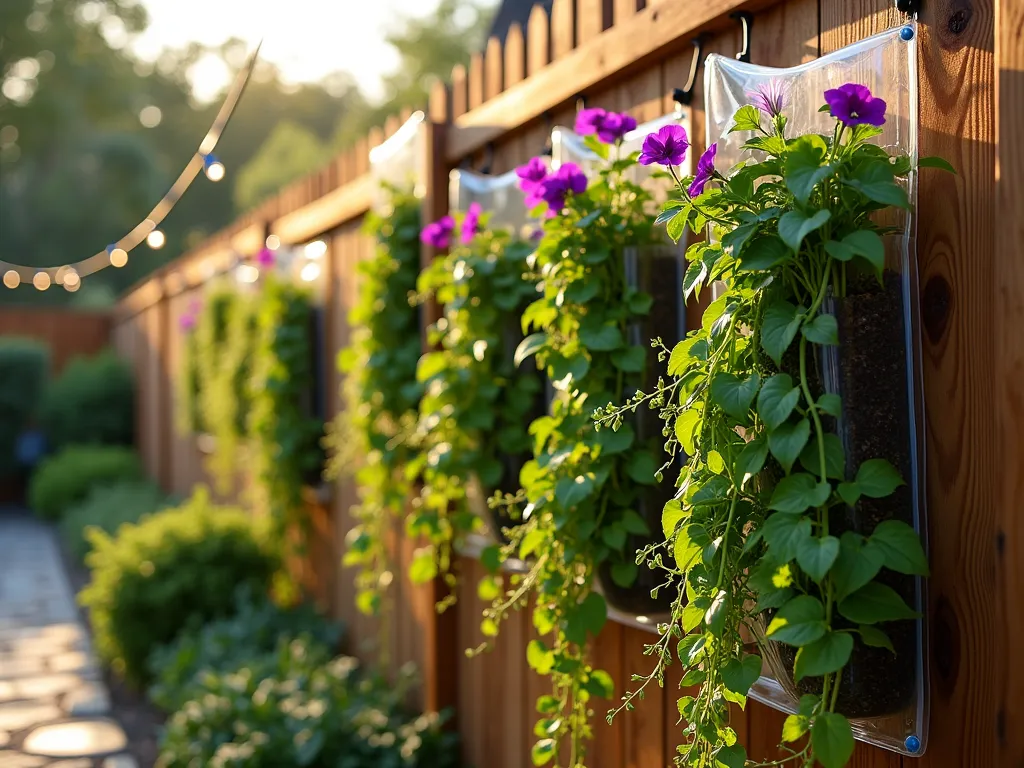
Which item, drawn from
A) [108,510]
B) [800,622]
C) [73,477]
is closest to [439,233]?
[800,622]

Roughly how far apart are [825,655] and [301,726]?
7.53 ft

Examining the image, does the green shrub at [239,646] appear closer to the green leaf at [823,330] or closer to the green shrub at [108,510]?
the green shrub at [108,510]

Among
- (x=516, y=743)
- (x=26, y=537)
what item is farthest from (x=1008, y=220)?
(x=26, y=537)

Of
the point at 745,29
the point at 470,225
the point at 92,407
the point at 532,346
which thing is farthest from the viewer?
the point at 92,407

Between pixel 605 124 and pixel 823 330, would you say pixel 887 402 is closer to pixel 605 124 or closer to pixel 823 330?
pixel 823 330

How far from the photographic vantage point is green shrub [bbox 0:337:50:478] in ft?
34.1

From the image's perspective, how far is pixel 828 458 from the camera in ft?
4.42

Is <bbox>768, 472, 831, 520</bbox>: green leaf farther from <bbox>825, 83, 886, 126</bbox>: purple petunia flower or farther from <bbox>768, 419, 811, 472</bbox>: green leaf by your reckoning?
<bbox>825, 83, 886, 126</bbox>: purple petunia flower

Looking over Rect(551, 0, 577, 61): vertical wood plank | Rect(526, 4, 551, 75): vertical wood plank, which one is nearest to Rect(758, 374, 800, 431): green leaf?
Rect(551, 0, 577, 61): vertical wood plank

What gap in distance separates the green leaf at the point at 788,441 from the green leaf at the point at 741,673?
266 mm

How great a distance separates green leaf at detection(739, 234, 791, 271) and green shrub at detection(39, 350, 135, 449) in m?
10.4

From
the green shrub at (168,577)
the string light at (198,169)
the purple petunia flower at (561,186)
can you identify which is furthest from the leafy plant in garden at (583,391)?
the green shrub at (168,577)

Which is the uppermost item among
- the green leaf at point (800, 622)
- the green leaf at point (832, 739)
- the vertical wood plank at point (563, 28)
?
the vertical wood plank at point (563, 28)

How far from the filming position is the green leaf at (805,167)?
1.31 meters
